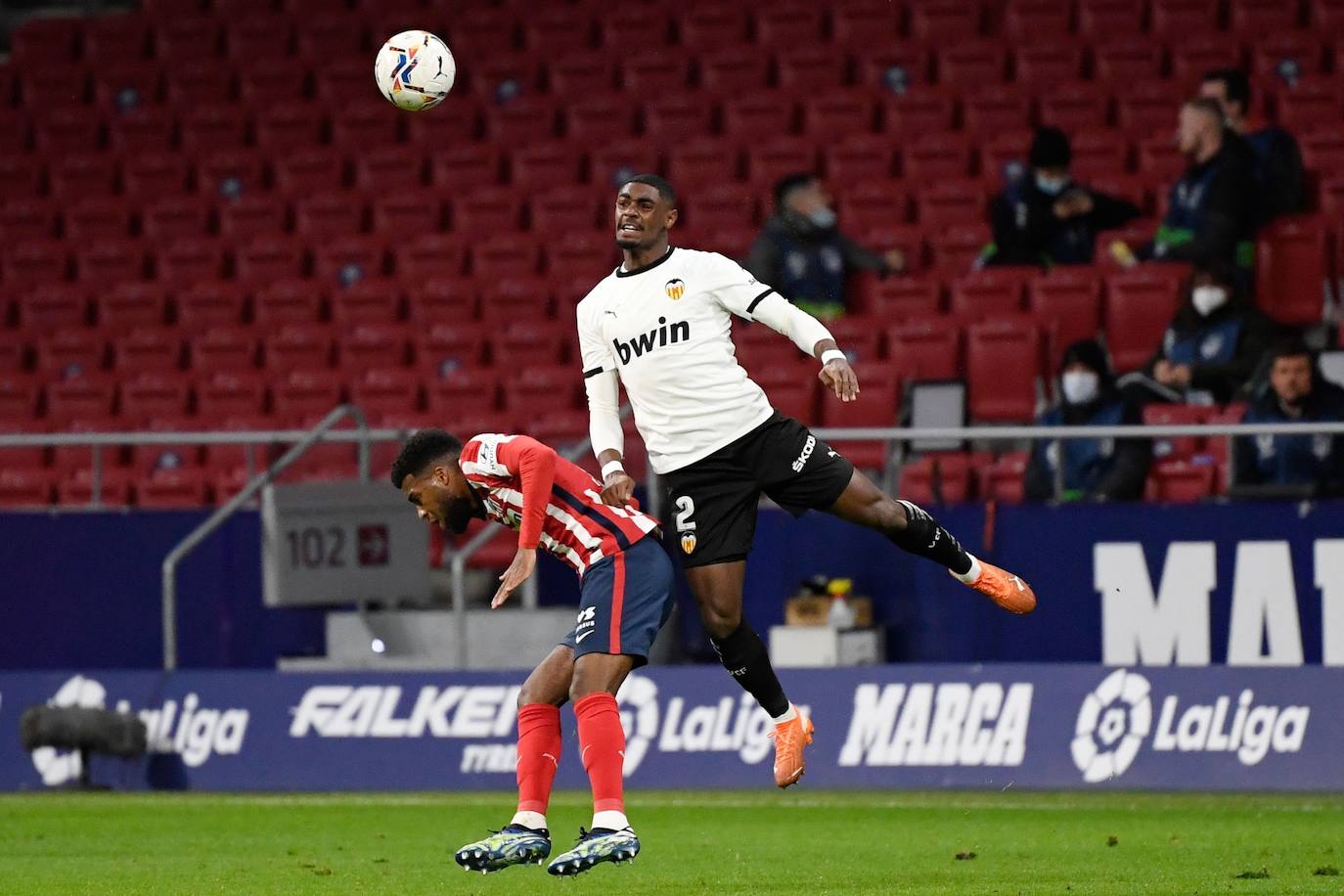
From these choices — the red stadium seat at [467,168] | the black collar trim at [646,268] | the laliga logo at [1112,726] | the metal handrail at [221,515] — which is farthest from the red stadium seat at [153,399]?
the black collar trim at [646,268]

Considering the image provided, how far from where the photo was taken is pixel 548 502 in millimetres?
7594

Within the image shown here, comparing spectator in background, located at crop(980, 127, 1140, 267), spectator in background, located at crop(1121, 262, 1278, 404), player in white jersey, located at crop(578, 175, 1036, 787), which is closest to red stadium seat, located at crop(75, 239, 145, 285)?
spectator in background, located at crop(980, 127, 1140, 267)

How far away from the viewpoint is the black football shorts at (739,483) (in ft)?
28.5

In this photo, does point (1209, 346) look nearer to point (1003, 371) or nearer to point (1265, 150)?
point (1003, 371)

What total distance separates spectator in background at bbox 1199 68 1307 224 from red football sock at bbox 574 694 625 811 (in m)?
8.48

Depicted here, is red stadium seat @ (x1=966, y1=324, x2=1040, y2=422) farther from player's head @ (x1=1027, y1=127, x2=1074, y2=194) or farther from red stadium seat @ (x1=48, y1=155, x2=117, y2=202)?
red stadium seat @ (x1=48, y1=155, x2=117, y2=202)

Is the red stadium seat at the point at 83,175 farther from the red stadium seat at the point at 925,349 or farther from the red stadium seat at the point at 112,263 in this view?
the red stadium seat at the point at 925,349

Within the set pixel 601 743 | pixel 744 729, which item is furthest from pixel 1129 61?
pixel 601 743

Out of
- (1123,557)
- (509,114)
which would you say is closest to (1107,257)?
(1123,557)

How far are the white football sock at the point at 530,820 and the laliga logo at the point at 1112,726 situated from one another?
5.08 metres

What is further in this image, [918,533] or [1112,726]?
[1112,726]

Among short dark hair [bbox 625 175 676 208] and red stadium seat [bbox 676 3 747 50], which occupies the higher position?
red stadium seat [bbox 676 3 747 50]

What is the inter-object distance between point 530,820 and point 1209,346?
290 inches

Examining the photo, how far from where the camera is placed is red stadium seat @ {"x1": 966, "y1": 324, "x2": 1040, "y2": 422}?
14.3m
